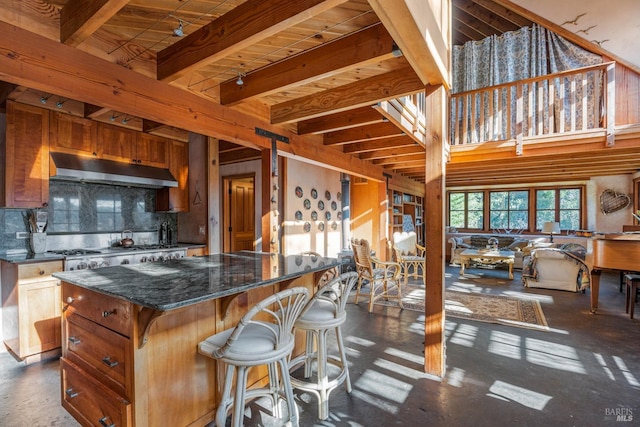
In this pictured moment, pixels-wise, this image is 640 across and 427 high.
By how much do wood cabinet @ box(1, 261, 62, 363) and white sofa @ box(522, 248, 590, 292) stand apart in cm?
662

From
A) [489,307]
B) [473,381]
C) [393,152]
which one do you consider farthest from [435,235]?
[393,152]

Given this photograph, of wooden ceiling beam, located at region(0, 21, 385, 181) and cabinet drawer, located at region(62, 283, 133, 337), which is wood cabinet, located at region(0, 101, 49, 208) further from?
cabinet drawer, located at region(62, 283, 133, 337)

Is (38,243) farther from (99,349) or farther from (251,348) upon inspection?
(251,348)

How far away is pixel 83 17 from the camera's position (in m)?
1.66

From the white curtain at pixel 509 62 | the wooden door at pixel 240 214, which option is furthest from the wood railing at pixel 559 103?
the wooden door at pixel 240 214

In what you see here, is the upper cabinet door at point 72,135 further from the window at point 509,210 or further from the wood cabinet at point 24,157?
the window at point 509,210

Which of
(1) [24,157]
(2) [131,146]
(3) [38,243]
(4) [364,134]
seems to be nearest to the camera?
(1) [24,157]

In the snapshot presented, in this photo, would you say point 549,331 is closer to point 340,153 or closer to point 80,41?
point 340,153

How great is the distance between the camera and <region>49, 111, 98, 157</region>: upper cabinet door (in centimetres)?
305

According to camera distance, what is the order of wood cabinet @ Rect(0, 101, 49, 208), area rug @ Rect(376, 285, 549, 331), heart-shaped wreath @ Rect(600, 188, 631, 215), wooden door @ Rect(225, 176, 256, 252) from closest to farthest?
wood cabinet @ Rect(0, 101, 49, 208), area rug @ Rect(376, 285, 549, 331), wooden door @ Rect(225, 176, 256, 252), heart-shaped wreath @ Rect(600, 188, 631, 215)

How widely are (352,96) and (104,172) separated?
8.98ft

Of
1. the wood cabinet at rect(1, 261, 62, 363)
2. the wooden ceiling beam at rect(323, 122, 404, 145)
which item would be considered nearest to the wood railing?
the wooden ceiling beam at rect(323, 122, 404, 145)

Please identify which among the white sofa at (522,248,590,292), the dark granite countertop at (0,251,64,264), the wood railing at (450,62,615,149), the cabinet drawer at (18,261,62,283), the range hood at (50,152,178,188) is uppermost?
the wood railing at (450,62,615,149)

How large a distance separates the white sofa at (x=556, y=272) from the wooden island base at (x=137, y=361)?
18.0 feet
